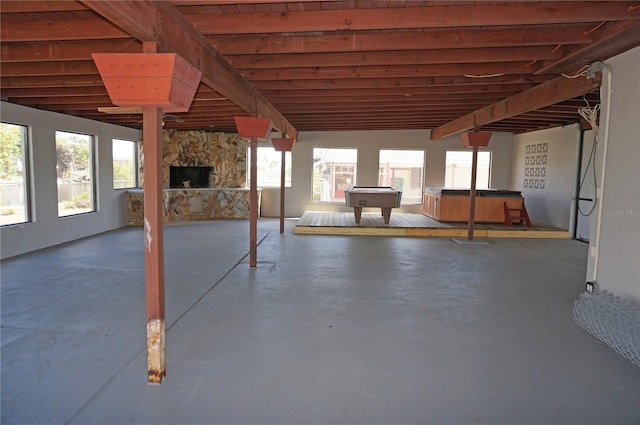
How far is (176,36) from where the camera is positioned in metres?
2.90

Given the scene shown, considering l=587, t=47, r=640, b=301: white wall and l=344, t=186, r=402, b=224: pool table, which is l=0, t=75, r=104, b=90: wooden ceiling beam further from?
l=587, t=47, r=640, b=301: white wall

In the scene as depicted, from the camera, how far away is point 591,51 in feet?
12.4

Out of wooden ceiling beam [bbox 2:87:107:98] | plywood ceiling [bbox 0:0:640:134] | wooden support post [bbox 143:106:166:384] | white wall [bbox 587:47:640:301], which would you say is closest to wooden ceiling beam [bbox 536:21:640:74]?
plywood ceiling [bbox 0:0:640:134]

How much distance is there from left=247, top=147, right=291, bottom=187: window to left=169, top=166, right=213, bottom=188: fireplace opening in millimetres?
1257

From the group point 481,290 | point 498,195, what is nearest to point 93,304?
point 481,290

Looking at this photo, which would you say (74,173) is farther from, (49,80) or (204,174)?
(204,174)

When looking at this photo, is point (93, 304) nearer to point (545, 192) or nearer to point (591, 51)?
point (591, 51)

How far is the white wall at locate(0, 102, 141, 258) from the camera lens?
20.5 ft

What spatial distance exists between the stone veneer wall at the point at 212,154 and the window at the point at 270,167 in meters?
0.37

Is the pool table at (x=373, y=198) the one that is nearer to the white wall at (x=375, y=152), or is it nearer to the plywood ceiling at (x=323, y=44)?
the plywood ceiling at (x=323, y=44)

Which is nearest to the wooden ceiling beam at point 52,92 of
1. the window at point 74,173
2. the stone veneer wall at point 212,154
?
the window at point 74,173

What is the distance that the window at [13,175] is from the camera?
242 inches

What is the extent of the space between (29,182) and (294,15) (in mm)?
5905

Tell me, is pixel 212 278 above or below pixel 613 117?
below
